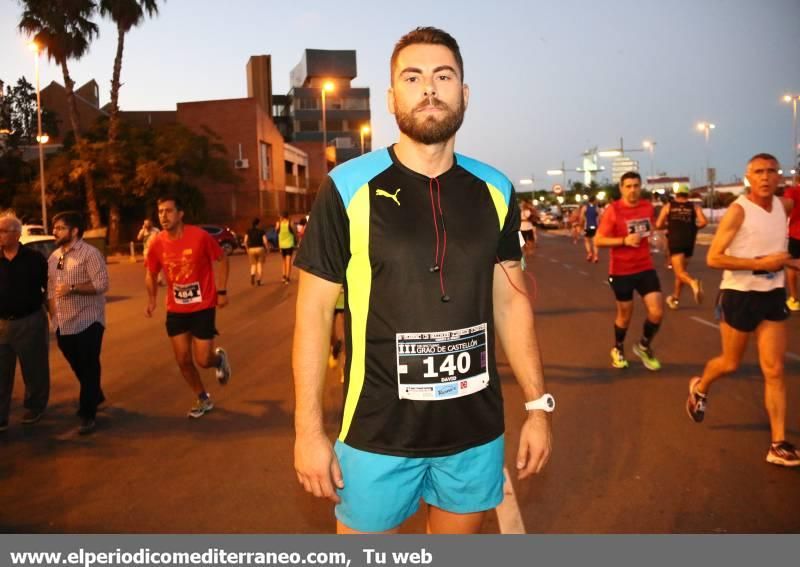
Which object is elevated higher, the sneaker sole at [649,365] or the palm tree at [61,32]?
the palm tree at [61,32]

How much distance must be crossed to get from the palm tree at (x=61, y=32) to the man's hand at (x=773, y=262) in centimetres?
3793

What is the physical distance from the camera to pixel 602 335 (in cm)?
1061

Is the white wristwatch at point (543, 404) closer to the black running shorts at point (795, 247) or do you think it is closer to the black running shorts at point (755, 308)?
the black running shorts at point (755, 308)

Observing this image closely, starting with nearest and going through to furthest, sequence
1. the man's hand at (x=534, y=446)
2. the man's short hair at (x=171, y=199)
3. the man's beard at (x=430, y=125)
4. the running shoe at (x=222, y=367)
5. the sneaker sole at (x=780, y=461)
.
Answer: the man's beard at (x=430, y=125), the man's hand at (x=534, y=446), the sneaker sole at (x=780, y=461), the man's short hair at (x=171, y=199), the running shoe at (x=222, y=367)

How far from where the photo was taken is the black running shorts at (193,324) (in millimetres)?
6801

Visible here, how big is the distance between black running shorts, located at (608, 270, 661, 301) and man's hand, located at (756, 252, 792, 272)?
3033 mm

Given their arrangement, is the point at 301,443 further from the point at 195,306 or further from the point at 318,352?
the point at 195,306

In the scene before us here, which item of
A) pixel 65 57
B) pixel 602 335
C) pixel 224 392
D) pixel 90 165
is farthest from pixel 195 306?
pixel 65 57

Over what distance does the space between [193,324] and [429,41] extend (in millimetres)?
4880

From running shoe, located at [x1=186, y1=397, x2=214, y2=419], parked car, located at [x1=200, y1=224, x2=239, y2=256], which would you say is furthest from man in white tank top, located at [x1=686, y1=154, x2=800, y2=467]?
parked car, located at [x1=200, y1=224, x2=239, y2=256]

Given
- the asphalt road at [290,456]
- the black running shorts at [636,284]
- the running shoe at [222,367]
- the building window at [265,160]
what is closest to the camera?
the asphalt road at [290,456]

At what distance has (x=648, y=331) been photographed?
8.25 m

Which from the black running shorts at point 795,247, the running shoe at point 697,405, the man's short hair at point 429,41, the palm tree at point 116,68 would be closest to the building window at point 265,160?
the palm tree at point 116,68

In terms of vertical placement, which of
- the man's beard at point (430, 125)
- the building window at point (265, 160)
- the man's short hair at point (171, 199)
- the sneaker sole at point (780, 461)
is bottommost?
the sneaker sole at point (780, 461)
